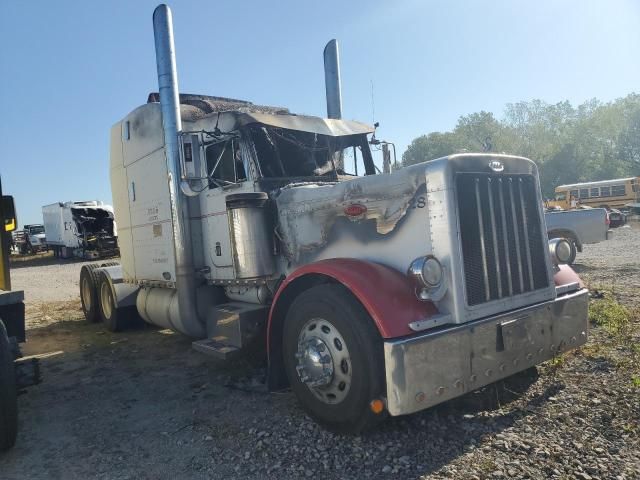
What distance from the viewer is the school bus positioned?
32.9m

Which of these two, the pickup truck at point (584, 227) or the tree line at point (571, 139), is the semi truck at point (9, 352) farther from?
the tree line at point (571, 139)

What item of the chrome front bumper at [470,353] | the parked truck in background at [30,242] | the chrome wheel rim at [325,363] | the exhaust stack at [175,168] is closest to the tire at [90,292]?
the exhaust stack at [175,168]

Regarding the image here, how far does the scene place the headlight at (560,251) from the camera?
178 inches

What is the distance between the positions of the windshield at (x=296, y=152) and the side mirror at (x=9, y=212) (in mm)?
2324

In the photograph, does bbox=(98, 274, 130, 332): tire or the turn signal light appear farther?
bbox=(98, 274, 130, 332): tire

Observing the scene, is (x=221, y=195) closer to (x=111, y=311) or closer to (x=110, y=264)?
(x=111, y=311)

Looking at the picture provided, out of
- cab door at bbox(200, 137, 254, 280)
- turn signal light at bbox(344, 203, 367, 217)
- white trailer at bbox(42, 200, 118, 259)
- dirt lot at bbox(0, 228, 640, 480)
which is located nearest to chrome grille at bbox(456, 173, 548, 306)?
turn signal light at bbox(344, 203, 367, 217)

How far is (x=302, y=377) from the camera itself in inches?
157

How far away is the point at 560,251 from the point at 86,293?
8409mm

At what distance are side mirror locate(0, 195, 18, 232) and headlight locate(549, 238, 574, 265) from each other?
486 cm

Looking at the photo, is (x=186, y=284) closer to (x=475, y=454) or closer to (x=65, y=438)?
(x=65, y=438)

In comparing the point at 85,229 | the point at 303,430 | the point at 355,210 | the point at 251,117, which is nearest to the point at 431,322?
the point at 355,210

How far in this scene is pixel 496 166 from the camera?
12.8ft

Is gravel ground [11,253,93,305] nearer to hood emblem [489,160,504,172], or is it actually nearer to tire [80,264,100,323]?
tire [80,264,100,323]
